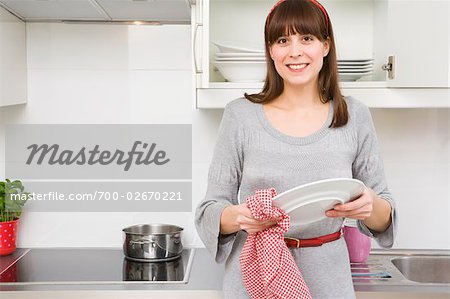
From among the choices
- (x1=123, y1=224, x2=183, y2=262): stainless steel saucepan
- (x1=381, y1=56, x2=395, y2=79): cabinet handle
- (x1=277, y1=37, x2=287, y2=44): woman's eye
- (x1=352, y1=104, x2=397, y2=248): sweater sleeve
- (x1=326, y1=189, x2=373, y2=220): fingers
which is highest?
(x1=277, y1=37, x2=287, y2=44): woman's eye

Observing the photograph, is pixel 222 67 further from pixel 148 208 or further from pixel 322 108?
pixel 148 208

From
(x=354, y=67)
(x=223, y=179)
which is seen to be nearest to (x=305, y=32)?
(x=223, y=179)

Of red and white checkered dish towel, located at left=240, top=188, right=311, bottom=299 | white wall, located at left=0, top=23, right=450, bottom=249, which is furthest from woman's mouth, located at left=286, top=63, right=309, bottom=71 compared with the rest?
white wall, located at left=0, top=23, right=450, bottom=249

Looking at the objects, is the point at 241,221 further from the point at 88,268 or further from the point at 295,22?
the point at 88,268

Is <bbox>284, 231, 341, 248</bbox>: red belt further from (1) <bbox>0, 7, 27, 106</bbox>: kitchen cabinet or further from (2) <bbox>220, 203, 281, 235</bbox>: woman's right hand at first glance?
(1) <bbox>0, 7, 27, 106</bbox>: kitchen cabinet

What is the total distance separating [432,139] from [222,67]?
746 mm

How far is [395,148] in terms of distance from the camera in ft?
7.13

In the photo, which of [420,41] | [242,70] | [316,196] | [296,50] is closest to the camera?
[316,196]

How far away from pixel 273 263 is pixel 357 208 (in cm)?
20

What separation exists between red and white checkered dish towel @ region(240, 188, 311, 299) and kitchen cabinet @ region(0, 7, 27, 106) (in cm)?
90

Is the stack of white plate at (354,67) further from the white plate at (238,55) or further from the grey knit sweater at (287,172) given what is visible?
the grey knit sweater at (287,172)

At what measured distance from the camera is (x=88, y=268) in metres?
1.98

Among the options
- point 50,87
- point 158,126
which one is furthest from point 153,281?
point 50,87

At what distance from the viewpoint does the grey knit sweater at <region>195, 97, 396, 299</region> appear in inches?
58.8
